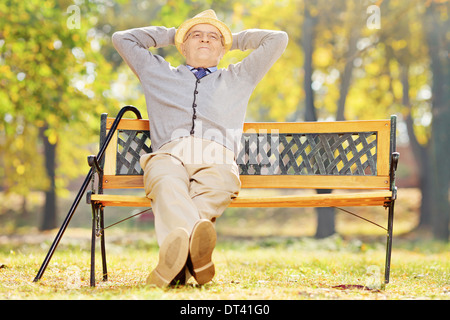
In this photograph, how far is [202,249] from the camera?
288 cm

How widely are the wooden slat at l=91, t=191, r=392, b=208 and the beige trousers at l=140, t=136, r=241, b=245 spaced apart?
11 centimetres

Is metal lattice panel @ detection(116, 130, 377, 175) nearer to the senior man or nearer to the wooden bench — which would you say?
the wooden bench

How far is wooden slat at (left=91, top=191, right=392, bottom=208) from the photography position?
3.36 m

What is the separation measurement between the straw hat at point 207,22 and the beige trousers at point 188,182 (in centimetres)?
89

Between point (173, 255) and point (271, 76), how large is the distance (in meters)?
10.0

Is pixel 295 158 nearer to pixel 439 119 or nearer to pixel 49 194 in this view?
pixel 439 119

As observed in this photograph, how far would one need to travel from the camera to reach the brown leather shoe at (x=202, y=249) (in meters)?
2.84

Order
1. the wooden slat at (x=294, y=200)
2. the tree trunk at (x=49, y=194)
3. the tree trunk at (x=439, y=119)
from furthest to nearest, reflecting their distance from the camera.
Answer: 1. the tree trunk at (x=49, y=194)
2. the tree trunk at (x=439, y=119)
3. the wooden slat at (x=294, y=200)

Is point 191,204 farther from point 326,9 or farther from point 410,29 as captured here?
point 410,29

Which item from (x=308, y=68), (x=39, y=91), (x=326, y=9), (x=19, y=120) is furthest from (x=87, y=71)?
(x=326, y=9)

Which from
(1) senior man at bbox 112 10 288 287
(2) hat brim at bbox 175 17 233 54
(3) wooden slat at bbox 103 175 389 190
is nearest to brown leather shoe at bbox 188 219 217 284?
(1) senior man at bbox 112 10 288 287

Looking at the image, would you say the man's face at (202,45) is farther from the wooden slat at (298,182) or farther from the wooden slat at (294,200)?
the wooden slat at (294,200)

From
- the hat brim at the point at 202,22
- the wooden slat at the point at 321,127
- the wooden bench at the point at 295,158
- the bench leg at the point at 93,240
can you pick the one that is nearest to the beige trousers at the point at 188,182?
the wooden bench at the point at 295,158

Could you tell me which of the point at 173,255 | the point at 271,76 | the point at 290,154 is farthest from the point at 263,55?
the point at 271,76
